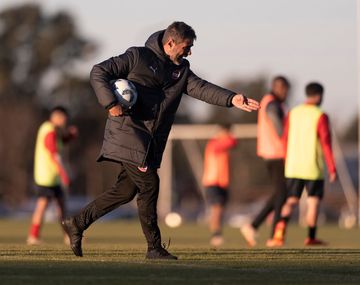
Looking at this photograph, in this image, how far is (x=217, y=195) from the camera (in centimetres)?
2242

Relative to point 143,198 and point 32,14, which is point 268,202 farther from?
point 32,14

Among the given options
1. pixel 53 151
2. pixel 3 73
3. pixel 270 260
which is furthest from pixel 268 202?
pixel 3 73

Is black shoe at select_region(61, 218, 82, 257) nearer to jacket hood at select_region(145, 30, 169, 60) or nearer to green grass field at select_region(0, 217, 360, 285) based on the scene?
green grass field at select_region(0, 217, 360, 285)

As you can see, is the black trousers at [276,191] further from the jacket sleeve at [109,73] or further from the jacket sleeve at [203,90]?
the jacket sleeve at [109,73]

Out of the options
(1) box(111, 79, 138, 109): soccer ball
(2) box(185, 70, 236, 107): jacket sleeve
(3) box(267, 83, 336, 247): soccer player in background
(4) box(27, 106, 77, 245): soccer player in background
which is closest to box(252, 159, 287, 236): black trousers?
(3) box(267, 83, 336, 247): soccer player in background

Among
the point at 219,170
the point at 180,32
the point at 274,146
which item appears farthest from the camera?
the point at 219,170

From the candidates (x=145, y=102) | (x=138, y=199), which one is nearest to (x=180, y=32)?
(x=145, y=102)

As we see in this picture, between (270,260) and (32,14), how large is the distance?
76.6 metres

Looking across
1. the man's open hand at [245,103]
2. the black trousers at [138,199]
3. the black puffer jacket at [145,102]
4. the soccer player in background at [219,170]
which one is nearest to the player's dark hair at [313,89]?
the black puffer jacket at [145,102]

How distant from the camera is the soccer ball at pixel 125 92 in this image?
12.0 meters

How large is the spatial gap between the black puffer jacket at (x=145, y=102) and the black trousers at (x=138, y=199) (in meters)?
0.14

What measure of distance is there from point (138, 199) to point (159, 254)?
56 centimetres

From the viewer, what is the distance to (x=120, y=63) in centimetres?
1223

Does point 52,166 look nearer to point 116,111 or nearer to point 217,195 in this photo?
point 217,195
